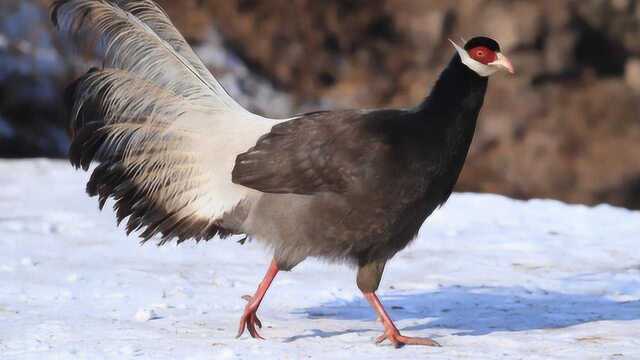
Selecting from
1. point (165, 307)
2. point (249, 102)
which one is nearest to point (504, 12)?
point (249, 102)

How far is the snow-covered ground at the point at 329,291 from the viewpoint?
575 cm

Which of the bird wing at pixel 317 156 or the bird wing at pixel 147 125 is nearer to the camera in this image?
the bird wing at pixel 317 156

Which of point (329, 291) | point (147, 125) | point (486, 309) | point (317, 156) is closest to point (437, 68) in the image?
point (329, 291)

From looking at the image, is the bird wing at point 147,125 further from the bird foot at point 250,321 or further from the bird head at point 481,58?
the bird head at point 481,58

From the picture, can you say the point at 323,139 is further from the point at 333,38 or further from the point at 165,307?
the point at 333,38

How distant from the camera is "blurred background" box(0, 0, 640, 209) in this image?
17.8 meters

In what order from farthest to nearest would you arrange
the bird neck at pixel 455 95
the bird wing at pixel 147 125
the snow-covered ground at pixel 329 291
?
the bird wing at pixel 147 125
the bird neck at pixel 455 95
the snow-covered ground at pixel 329 291

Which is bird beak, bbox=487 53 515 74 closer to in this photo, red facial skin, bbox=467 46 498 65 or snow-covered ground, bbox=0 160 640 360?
red facial skin, bbox=467 46 498 65

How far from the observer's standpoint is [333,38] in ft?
64.1

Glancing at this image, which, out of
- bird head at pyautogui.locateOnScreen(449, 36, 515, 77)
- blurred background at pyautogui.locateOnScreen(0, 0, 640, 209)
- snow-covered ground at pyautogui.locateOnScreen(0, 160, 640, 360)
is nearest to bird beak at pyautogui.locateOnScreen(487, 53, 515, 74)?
bird head at pyautogui.locateOnScreen(449, 36, 515, 77)

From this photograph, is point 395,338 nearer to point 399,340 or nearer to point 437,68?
point 399,340

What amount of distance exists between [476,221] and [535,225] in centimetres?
51

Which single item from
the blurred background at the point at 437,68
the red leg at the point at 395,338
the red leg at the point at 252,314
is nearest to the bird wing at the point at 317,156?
the red leg at the point at 252,314

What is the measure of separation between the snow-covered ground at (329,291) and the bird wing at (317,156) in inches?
32.0
